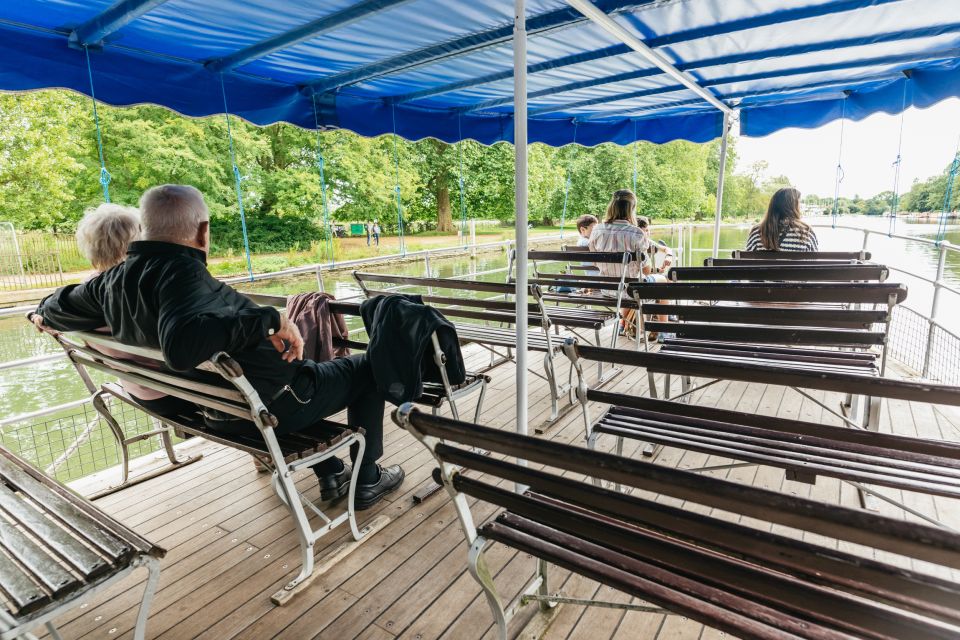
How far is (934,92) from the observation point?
4.00 metres

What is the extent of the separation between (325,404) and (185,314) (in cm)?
59

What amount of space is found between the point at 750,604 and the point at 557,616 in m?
0.75

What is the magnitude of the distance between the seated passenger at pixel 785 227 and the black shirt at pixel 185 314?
3191 millimetres

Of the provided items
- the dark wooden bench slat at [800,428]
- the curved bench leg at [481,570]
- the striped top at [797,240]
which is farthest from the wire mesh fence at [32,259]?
the curved bench leg at [481,570]

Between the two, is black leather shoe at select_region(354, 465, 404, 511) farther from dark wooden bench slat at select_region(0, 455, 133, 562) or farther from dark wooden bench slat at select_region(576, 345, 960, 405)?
dark wooden bench slat at select_region(576, 345, 960, 405)

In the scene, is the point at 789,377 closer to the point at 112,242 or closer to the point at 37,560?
the point at 37,560

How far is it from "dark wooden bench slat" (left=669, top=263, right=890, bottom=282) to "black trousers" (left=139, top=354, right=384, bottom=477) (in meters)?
1.69

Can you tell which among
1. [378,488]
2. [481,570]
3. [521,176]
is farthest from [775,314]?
[378,488]

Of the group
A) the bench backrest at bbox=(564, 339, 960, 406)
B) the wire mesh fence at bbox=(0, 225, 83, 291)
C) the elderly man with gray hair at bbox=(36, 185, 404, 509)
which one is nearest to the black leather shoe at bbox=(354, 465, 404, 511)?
the elderly man with gray hair at bbox=(36, 185, 404, 509)

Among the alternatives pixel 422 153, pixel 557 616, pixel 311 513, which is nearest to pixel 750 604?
pixel 557 616

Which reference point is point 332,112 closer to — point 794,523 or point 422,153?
point 794,523

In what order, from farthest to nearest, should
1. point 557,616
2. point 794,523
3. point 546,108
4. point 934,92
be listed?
1. point 546,108
2. point 934,92
3. point 557,616
4. point 794,523

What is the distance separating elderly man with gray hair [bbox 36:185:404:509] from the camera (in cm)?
145

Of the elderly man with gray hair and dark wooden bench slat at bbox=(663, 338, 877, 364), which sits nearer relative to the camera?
the elderly man with gray hair
